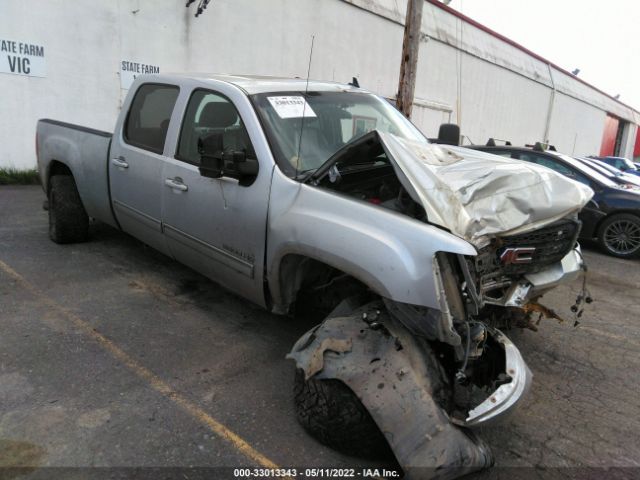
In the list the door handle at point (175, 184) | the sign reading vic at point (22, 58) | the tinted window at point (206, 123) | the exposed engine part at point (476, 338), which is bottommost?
the exposed engine part at point (476, 338)

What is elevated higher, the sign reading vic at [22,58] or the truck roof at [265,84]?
the sign reading vic at [22,58]

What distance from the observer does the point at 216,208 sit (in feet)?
11.6

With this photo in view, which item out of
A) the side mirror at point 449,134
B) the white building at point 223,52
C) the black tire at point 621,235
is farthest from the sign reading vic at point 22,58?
the black tire at point 621,235

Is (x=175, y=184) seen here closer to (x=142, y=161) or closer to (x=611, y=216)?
(x=142, y=161)

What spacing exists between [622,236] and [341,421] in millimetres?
6825

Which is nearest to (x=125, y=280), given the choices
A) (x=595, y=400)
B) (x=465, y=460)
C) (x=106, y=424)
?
(x=106, y=424)

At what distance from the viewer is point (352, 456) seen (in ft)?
8.50

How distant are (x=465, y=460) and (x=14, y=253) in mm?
5005

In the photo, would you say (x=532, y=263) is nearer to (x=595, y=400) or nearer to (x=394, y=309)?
(x=394, y=309)

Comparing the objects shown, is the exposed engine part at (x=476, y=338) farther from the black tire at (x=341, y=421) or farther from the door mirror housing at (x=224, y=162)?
the door mirror housing at (x=224, y=162)

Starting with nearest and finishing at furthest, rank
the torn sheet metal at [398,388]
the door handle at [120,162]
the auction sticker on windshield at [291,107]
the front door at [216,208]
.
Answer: the torn sheet metal at [398,388]
the front door at [216,208]
the auction sticker on windshield at [291,107]
the door handle at [120,162]

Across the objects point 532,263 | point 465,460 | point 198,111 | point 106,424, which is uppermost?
point 198,111

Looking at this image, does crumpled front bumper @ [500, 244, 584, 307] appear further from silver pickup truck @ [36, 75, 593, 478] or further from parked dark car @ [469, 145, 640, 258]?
parked dark car @ [469, 145, 640, 258]

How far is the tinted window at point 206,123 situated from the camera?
3637 millimetres
